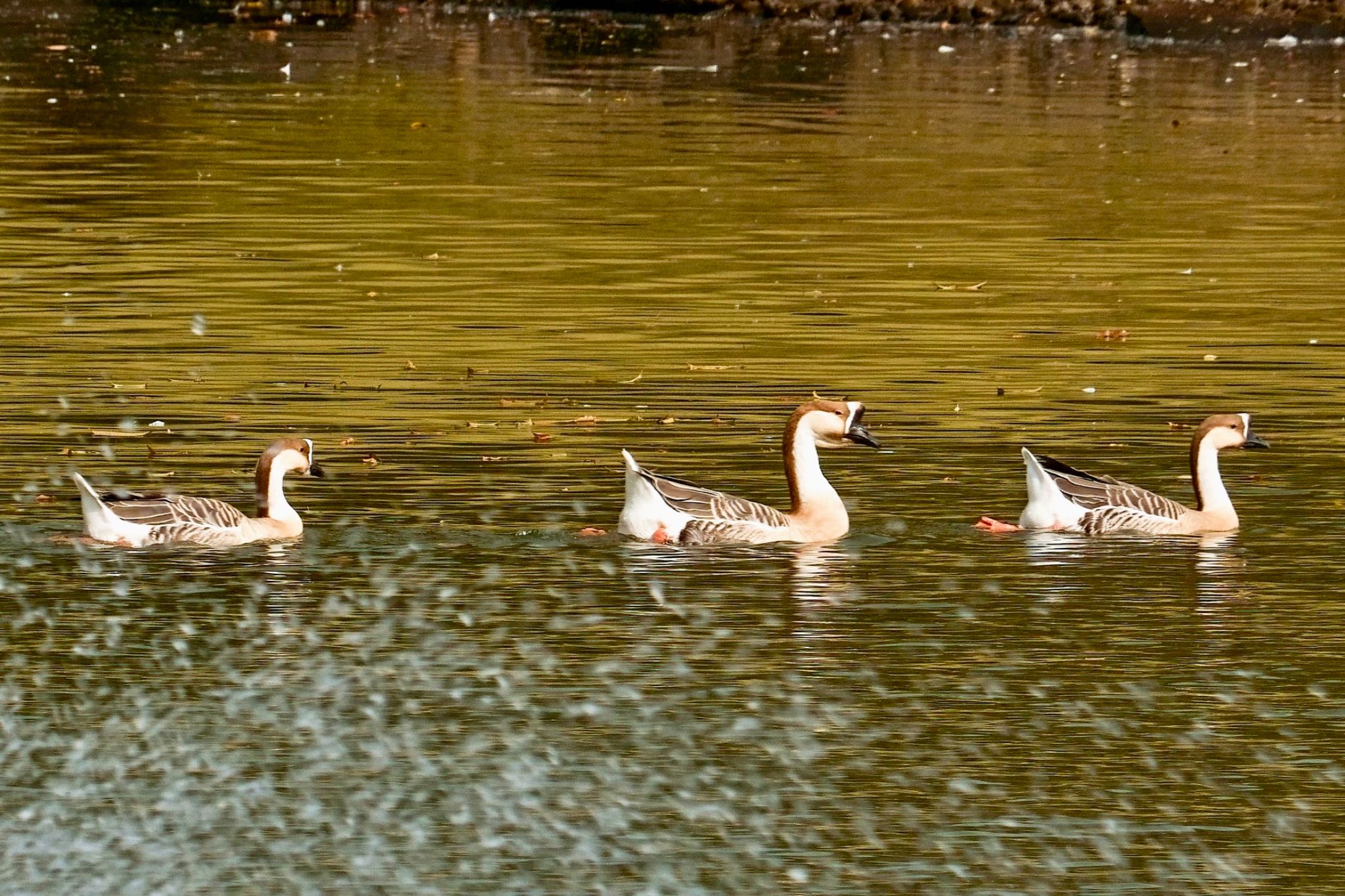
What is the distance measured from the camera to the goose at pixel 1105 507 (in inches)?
566

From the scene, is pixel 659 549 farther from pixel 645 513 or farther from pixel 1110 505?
pixel 1110 505

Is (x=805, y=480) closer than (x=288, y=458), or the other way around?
(x=288, y=458)

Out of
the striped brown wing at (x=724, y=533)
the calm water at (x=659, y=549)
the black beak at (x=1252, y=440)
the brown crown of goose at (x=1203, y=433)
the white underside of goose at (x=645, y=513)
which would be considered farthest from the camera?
the black beak at (x=1252, y=440)

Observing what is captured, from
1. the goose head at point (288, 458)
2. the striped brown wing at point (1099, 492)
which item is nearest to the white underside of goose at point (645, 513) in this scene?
the goose head at point (288, 458)

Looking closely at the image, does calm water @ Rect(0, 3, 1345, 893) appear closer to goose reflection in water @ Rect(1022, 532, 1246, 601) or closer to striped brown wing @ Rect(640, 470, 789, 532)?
goose reflection in water @ Rect(1022, 532, 1246, 601)

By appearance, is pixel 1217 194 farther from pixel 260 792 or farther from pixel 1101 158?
pixel 260 792

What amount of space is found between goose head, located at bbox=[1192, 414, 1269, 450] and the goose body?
347mm

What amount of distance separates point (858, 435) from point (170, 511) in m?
3.57

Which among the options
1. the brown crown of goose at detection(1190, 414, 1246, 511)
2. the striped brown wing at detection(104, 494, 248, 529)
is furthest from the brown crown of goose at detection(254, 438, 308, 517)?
the brown crown of goose at detection(1190, 414, 1246, 511)

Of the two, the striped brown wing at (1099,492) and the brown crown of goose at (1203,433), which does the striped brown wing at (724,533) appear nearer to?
the striped brown wing at (1099,492)

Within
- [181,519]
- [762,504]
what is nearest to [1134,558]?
[762,504]

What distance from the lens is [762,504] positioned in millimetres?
14836

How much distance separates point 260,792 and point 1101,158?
24.9 m

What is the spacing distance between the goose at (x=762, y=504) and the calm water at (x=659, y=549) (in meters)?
0.16
